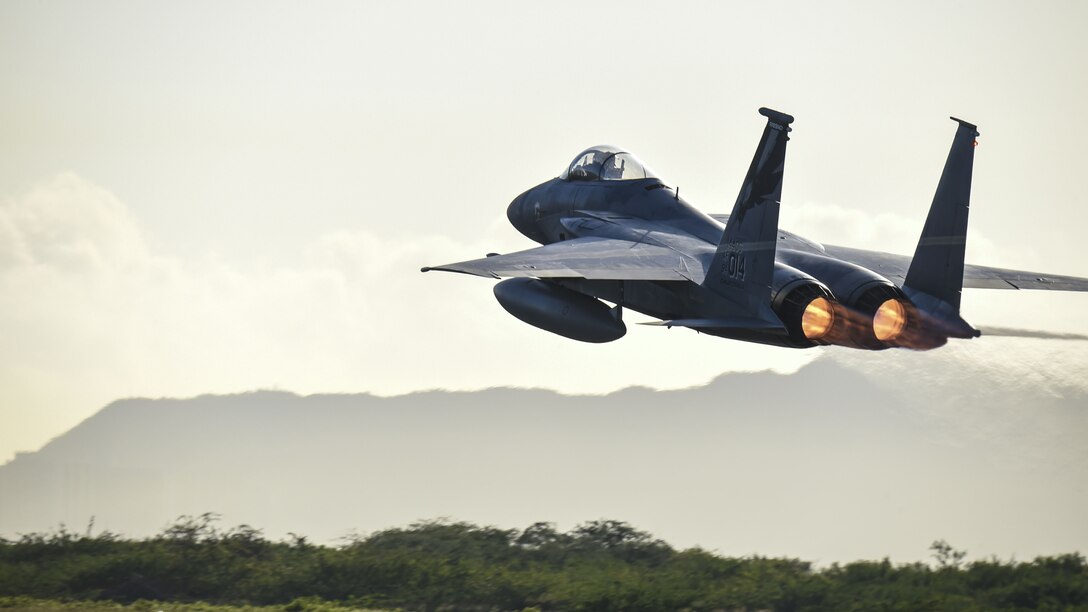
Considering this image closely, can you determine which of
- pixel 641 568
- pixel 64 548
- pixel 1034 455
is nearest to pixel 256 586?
pixel 64 548

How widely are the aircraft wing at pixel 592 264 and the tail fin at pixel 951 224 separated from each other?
4451mm

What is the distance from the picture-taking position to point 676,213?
31.9 metres

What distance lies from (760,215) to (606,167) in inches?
362

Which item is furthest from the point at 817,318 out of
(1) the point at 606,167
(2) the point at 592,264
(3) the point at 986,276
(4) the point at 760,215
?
(1) the point at 606,167

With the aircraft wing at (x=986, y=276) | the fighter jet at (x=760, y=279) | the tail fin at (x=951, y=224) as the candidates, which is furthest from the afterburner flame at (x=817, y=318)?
the aircraft wing at (x=986, y=276)

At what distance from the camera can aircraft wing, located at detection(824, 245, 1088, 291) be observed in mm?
30047

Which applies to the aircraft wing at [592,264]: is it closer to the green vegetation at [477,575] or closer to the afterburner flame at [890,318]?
the afterburner flame at [890,318]

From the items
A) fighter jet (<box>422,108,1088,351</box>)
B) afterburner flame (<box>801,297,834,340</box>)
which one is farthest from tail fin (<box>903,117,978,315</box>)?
afterburner flame (<box>801,297,834,340</box>)

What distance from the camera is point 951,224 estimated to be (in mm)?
25906

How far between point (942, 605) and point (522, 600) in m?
7.99

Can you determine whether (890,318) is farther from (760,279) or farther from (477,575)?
(477,575)

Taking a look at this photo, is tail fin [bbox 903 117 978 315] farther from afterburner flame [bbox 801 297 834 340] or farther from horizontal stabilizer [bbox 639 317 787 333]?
horizontal stabilizer [bbox 639 317 787 333]

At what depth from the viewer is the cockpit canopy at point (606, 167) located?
3356 centimetres

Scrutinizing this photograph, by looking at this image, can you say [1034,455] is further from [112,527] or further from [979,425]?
[112,527]
